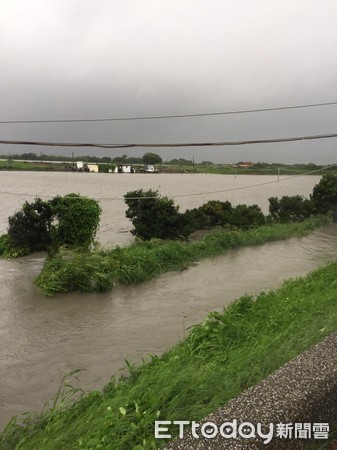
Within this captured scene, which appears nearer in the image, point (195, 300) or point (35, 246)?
point (195, 300)

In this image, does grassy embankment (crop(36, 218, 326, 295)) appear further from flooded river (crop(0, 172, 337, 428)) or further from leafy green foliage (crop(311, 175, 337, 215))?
leafy green foliage (crop(311, 175, 337, 215))

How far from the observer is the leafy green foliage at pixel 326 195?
18.0 meters

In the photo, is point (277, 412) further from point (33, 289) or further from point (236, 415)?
point (33, 289)

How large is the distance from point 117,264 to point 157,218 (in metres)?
4.69

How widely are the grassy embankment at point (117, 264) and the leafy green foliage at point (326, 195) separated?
762 cm

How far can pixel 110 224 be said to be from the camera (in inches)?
736

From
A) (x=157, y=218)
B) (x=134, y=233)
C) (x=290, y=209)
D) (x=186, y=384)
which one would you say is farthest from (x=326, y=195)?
(x=186, y=384)

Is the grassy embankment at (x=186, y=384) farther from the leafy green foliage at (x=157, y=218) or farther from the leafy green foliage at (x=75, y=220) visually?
the leafy green foliage at (x=157, y=218)

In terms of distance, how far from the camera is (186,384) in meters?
2.91

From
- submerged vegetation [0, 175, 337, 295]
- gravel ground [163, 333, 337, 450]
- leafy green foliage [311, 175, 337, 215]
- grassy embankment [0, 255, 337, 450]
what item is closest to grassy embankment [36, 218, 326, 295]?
submerged vegetation [0, 175, 337, 295]

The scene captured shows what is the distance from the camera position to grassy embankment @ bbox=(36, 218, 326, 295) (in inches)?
315

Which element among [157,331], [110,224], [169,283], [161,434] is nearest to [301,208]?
[110,224]

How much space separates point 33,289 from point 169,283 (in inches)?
115

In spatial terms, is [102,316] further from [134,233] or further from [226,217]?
[226,217]
